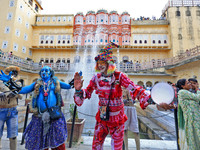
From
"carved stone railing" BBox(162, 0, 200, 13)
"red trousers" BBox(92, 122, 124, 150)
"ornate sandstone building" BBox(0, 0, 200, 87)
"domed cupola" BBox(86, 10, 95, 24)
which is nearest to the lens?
"red trousers" BBox(92, 122, 124, 150)

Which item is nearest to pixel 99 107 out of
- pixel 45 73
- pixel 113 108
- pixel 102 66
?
pixel 113 108

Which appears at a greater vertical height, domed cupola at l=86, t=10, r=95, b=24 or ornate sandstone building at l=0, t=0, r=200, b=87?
domed cupola at l=86, t=10, r=95, b=24

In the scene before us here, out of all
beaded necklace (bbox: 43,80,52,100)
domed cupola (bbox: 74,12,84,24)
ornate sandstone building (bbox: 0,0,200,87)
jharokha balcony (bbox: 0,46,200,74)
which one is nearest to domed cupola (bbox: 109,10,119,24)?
ornate sandstone building (bbox: 0,0,200,87)

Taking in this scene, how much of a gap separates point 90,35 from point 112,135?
2330 centimetres

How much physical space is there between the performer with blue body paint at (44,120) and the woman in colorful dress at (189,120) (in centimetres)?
217

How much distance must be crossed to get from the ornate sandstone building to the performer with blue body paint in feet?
55.7

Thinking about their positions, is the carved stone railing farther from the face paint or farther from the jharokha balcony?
the face paint

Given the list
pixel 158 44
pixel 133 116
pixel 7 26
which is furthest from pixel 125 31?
pixel 133 116

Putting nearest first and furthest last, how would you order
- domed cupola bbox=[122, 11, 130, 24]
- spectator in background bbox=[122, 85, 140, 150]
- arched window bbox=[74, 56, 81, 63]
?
spectator in background bbox=[122, 85, 140, 150]
arched window bbox=[74, 56, 81, 63]
domed cupola bbox=[122, 11, 130, 24]

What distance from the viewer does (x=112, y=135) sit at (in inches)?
71.1

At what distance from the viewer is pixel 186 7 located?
2138 centimetres

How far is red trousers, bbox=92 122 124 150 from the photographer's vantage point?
5.78 feet

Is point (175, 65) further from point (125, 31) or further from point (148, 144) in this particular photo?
point (148, 144)

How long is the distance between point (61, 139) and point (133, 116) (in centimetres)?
178
